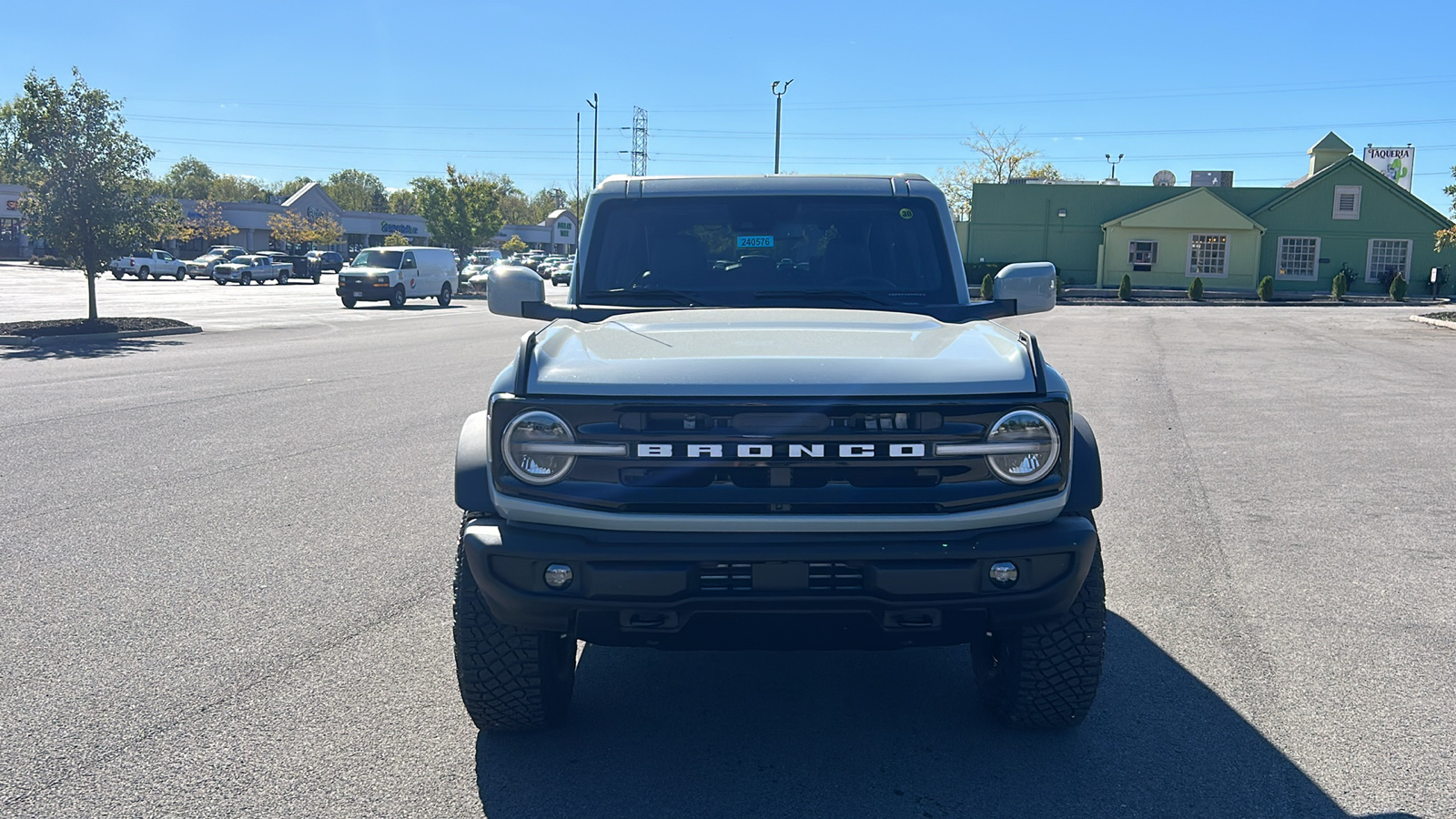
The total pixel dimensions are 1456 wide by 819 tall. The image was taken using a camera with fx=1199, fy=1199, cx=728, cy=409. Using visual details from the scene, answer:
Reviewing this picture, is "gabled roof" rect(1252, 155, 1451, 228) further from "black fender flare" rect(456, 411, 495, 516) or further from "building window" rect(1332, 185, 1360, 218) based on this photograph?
"black fender flare" rect(456, 411, 495, 516)

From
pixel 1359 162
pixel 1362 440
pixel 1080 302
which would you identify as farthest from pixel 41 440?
pixel 1359 162

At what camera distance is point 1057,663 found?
3689 millimetres

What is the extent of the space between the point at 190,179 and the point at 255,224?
68.2m

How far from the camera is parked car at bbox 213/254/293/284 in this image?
190 ft

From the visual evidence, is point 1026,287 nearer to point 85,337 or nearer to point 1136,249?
point 85,337

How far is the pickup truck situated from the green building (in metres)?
39.6

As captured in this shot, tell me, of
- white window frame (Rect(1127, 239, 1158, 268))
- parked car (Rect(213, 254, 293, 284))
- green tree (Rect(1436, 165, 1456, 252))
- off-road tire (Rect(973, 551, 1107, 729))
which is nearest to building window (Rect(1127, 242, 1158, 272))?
white window frame (Rect(1127, 239, 1158, 268))

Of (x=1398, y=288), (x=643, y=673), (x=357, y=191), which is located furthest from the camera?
(x=357, y=191)

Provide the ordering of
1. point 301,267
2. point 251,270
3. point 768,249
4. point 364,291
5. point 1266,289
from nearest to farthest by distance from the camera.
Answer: point 768,249
point 364,291
point 1266,289
point 251,270
point 301,267

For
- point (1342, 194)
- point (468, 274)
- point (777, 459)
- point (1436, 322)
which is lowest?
point (1436, 322)

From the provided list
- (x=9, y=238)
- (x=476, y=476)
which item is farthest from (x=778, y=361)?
(x=9, y=238)

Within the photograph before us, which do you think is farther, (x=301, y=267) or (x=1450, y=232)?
(x=301, y=267)

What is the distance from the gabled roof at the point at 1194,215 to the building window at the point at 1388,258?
15.6ft

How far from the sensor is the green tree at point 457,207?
66.5 m
